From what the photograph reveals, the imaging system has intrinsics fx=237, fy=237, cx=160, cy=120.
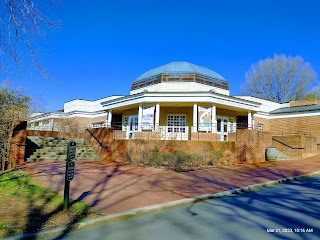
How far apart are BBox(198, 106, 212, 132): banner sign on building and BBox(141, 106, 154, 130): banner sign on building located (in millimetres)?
3813

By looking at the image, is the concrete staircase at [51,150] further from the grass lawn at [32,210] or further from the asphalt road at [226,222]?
the asphalt road at [226,222]

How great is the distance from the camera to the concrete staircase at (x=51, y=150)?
1356cm

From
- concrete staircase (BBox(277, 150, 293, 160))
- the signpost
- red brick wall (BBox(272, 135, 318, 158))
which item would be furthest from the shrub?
red brick wall (BBox(272, 135, 318, 158))

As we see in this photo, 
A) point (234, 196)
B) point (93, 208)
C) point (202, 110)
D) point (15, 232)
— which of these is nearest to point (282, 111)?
point (202, 110)

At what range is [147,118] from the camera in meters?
19.3

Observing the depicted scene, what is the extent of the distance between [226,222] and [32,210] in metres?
4.26

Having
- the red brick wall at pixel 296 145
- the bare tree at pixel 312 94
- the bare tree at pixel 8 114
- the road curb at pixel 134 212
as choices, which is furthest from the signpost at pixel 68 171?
the bare tree at pixel 312 94

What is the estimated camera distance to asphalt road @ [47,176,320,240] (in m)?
4.12

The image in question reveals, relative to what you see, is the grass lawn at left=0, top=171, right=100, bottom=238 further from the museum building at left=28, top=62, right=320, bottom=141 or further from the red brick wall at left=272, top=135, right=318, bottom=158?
the red brick wall at left=272, top=135, right=318, bottom=158

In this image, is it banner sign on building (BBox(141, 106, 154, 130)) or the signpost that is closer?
the signpost

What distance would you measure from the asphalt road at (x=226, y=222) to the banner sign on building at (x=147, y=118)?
12.7 metres

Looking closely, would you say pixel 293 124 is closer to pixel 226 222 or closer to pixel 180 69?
pixel 180 69

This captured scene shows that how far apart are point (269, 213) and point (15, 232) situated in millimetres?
5088

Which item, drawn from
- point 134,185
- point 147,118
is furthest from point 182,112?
point 134,185
